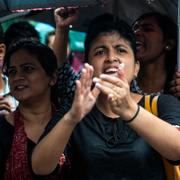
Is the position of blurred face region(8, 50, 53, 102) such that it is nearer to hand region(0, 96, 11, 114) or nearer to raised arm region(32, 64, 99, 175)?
hand region(0, 96, 11, 114)

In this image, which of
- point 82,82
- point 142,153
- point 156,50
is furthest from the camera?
point 156,50

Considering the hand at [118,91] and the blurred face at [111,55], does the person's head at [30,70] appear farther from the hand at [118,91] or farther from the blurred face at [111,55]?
the hand at [118,91]

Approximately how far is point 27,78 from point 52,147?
2.31 feet

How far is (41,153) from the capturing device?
271 centimetres

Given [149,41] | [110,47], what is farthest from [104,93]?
[149,41]

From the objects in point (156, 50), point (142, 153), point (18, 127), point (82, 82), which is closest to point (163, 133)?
point (142, 153)

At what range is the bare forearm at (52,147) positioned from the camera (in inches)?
105

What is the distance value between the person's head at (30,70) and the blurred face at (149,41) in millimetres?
677

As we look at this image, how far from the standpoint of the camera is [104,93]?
2.59 m

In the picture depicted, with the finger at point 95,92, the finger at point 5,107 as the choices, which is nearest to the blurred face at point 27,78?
the finger at point 5,107

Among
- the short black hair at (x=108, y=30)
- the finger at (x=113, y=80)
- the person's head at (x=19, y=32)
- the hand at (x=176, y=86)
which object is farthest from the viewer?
the person's head at (x=19, y=32)

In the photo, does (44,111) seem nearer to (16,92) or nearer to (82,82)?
(16,92)

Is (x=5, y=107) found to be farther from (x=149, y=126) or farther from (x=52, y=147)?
(x=149, y=126)

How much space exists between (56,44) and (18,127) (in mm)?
908
